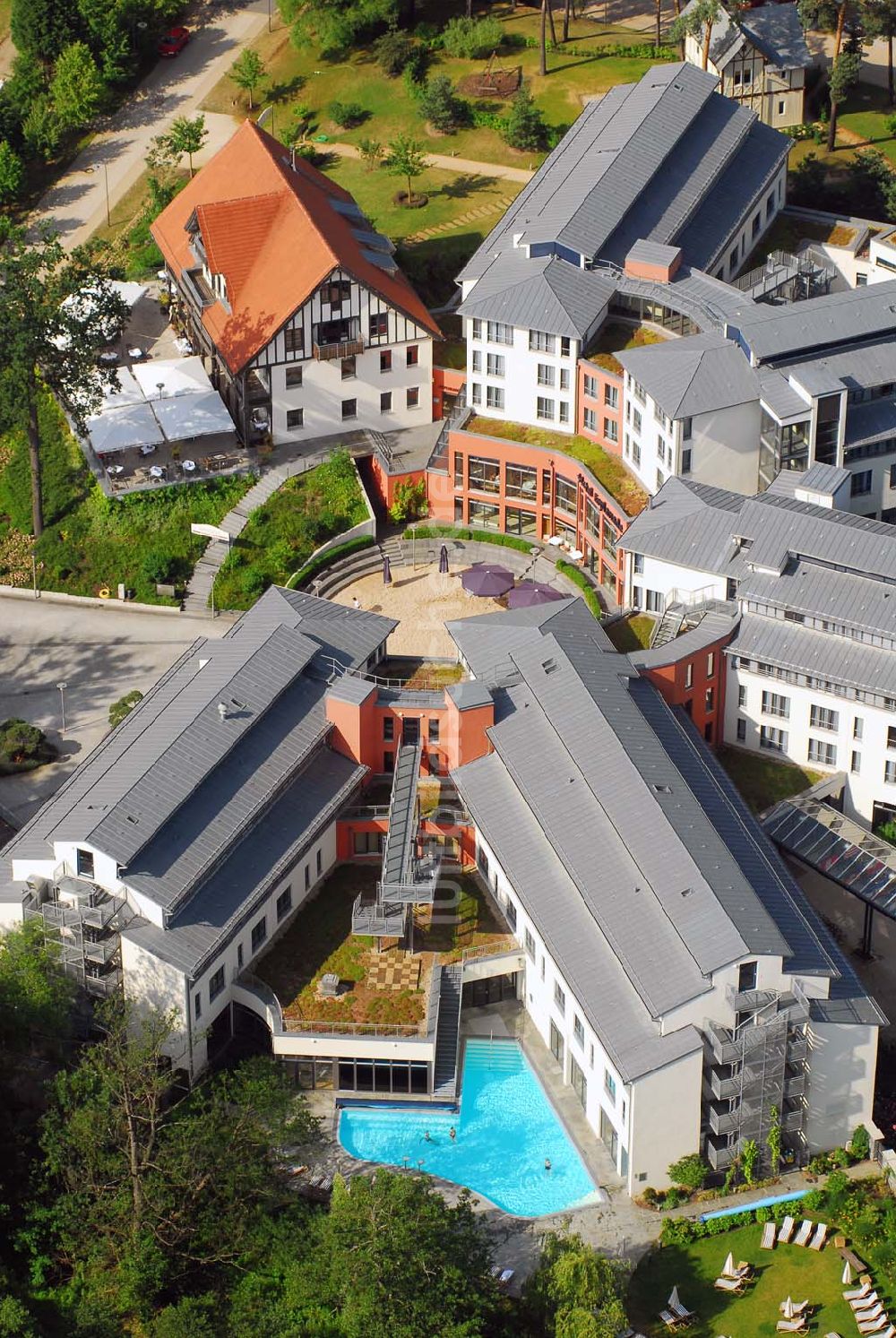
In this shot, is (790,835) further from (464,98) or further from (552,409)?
(464,98)

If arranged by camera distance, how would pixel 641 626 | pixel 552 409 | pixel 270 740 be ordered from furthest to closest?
1. pixel 552 409
2. pixel 641 626
3. pixel 270 740

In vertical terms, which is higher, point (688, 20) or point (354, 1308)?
point (688, 20)

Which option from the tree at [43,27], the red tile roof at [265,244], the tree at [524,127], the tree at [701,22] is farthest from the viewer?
the tree at [43,27]

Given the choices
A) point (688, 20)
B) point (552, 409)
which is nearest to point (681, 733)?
point (552, 409)

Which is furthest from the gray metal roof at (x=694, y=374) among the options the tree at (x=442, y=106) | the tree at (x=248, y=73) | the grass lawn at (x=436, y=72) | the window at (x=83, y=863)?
the tree at (x=248, y=73)

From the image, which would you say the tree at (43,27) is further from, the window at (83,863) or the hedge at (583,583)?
the window at (83,863)

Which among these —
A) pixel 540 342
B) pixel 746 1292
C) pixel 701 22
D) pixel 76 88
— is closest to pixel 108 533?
pixel 540 342

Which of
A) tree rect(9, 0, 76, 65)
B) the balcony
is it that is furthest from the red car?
the balcony
